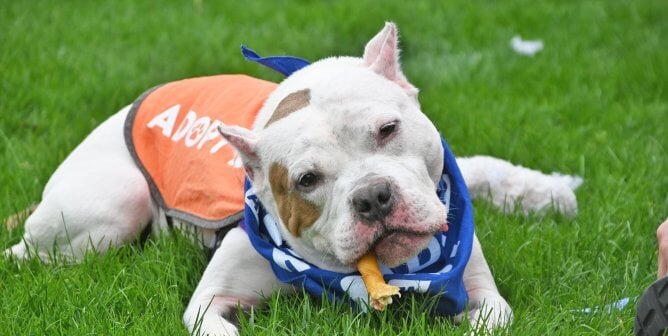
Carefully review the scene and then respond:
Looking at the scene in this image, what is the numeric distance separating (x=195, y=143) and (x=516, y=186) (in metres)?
1.47

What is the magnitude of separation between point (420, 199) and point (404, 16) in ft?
15.1

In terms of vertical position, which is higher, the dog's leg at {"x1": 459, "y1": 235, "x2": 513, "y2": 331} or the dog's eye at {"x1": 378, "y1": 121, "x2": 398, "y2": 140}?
the dog's eye at {"x1": 378, "y1": 121, "x2": 398, "y2": 140}

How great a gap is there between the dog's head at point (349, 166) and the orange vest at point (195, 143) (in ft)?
1.40

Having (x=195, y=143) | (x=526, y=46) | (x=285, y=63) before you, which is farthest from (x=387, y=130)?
(x=526, y=46)

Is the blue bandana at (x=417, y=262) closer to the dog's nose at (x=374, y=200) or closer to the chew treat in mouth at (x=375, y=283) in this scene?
the chew treat in mouth at (x=375, y=283)

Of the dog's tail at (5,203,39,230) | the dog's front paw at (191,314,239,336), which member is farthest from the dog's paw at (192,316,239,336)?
the dog's tail at (5,203,39,230)

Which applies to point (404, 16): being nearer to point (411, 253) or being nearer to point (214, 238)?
point (214, 238)

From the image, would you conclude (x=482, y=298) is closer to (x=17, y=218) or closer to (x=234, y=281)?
(x=234, y=281)

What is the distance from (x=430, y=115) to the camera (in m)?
5.74

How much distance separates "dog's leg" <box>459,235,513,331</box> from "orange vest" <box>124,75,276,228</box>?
850mm

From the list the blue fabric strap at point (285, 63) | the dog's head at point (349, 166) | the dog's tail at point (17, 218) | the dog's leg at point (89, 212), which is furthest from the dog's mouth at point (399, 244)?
the dog's tail at point (17, 218)

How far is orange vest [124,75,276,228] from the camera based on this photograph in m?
3.94

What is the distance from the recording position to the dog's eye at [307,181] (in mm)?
3254

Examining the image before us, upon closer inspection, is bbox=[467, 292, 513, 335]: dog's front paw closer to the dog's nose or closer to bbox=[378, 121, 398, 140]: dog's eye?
the dog's nose
